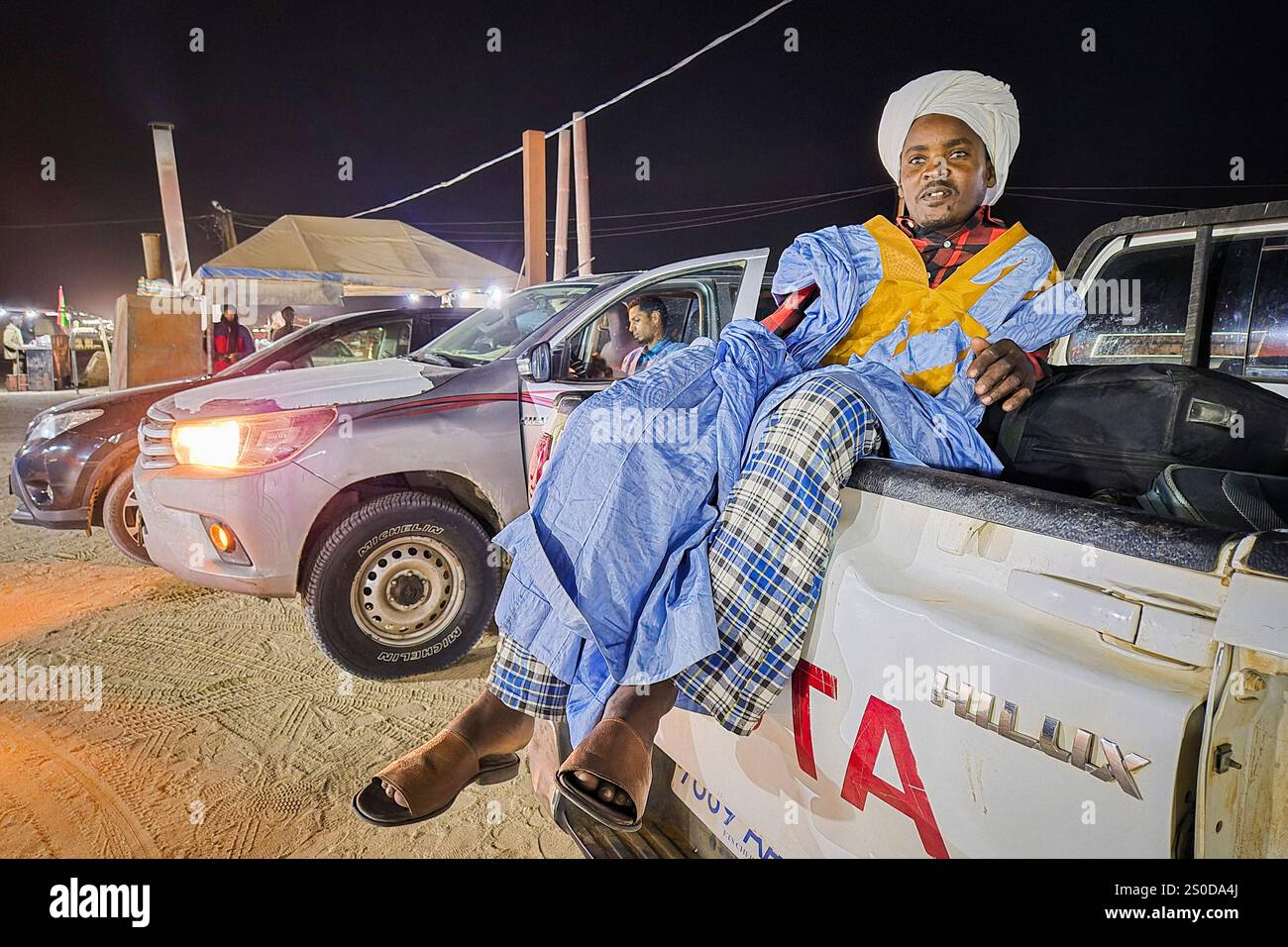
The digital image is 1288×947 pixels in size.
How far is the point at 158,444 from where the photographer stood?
3549mm

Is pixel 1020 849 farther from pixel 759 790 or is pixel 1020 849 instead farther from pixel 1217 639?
pixel 759 790

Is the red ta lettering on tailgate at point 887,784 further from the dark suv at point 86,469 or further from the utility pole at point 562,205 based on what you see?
the utility pole at point 562,205

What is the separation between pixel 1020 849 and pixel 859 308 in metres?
1.60

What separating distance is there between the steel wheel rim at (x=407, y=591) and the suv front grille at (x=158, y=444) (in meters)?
1.06

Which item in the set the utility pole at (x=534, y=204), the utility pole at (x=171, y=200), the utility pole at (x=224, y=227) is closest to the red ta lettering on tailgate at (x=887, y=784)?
the utility pole at (x=534, y=204)

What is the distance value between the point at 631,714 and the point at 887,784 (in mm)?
525

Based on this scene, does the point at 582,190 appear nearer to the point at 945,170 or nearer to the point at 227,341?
the point at 227,341

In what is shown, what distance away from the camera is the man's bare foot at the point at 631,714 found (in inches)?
56.3

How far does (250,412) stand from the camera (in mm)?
3357

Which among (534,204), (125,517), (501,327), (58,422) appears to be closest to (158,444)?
(501,327)

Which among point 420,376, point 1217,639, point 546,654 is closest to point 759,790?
point 546,654

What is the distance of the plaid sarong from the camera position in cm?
144
